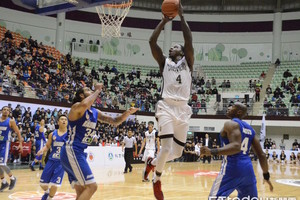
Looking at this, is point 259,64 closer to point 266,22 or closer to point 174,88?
point 266,22

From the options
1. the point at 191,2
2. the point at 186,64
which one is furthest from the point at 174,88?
the point at 191,2

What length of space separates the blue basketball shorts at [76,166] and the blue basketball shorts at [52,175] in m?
1.97

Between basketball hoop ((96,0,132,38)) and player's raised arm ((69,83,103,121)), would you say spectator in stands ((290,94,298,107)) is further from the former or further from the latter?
player's raised arm ((69,83,103,121))

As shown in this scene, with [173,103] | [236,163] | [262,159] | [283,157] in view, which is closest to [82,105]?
[173,103]

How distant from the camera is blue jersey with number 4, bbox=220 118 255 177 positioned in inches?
174

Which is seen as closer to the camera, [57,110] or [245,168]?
[245,168]

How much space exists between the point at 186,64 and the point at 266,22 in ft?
112

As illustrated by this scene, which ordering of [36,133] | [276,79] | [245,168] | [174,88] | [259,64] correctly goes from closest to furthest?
[245,168] < [174,88] < [36,133] < [276,79] < [259,64]

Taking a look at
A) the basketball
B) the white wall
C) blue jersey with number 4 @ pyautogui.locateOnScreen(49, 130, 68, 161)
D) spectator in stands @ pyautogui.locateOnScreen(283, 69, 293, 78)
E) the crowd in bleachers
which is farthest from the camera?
the white wall

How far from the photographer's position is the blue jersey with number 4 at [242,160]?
442cm

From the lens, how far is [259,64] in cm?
3597

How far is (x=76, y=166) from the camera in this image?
4.77 meters

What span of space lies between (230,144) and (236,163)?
0.26 metres

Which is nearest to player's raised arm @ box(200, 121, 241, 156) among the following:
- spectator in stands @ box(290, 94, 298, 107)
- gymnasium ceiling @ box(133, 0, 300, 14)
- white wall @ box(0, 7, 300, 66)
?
spectator in stands @ box(290, 94, 298, 107)
